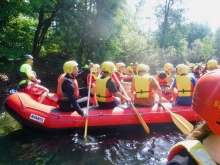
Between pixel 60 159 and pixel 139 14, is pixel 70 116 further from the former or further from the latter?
pixel 139 14

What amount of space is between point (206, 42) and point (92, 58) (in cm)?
3134

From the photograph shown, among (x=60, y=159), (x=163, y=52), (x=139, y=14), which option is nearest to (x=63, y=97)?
(x=60, y=159)

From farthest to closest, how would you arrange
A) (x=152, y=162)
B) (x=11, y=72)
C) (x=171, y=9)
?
1. (x=171, y=9)
2. (x=11, y=72)
3. (x=152, y=162)

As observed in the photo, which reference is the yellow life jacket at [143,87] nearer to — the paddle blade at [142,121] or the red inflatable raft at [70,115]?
the red inflatable raft at [70,115]

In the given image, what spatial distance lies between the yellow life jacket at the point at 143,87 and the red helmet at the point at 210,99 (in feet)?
15.2

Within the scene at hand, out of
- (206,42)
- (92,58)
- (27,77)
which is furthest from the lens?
(206,42)

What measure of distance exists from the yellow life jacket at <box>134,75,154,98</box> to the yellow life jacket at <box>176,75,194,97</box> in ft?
2.38

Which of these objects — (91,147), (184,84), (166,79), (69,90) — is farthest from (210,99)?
(166,79)

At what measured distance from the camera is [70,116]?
5.24 meters

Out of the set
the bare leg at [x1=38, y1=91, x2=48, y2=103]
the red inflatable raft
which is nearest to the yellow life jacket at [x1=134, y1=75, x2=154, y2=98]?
the red inflatable raft

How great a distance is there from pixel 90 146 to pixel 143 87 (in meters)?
1.87

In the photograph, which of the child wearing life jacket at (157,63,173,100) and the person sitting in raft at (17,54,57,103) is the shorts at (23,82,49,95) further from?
the child wearing life jacket at (157,63,173,100)

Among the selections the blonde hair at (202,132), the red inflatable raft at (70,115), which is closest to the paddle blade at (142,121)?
the red inflatable raft at (70,115)

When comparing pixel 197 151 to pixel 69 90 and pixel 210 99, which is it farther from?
pixel 69 90
